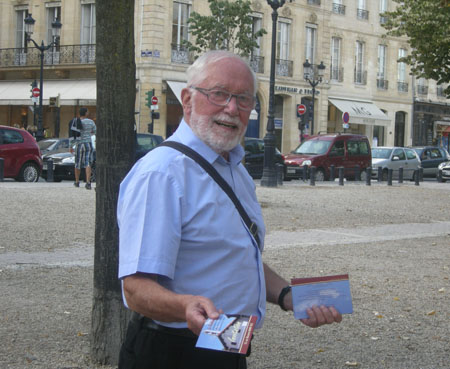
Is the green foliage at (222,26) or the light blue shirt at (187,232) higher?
the green foliage at (222,26)

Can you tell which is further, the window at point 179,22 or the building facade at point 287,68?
the window at point 179,22

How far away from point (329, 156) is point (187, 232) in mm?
27640

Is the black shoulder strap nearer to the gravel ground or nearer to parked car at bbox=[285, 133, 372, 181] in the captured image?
the gravel ground

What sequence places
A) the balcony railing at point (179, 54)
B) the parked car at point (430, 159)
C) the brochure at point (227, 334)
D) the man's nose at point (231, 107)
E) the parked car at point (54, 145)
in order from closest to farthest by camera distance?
the brochure at point (227, 334) → the man's nose at point (231, 107) → the parked car at point (54, 145) → the parked car at point (430, 159) → the balcony railing at point (179, 54)

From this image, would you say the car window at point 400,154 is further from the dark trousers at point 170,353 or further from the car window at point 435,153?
the dark trousers at point 170,353

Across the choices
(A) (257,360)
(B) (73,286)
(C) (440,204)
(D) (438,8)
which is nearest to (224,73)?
(A) (257,360)

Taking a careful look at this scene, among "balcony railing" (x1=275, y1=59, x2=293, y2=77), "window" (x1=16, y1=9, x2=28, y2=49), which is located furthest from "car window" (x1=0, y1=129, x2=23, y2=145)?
"balcony railing" (x1=275, y1=59, x2=293, y2=77)

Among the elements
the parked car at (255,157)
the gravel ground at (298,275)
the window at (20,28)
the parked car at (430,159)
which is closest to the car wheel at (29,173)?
the gravel ground at (298,275)

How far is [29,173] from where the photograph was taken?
2142cm

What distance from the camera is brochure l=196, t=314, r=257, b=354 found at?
7.59ft

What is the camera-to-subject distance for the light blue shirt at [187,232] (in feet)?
Result: 8.64

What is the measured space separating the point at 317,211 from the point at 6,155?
8334 millimetres

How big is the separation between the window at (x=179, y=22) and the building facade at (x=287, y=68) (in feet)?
0.15

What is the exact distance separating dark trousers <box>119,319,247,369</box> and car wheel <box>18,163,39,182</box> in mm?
19029
